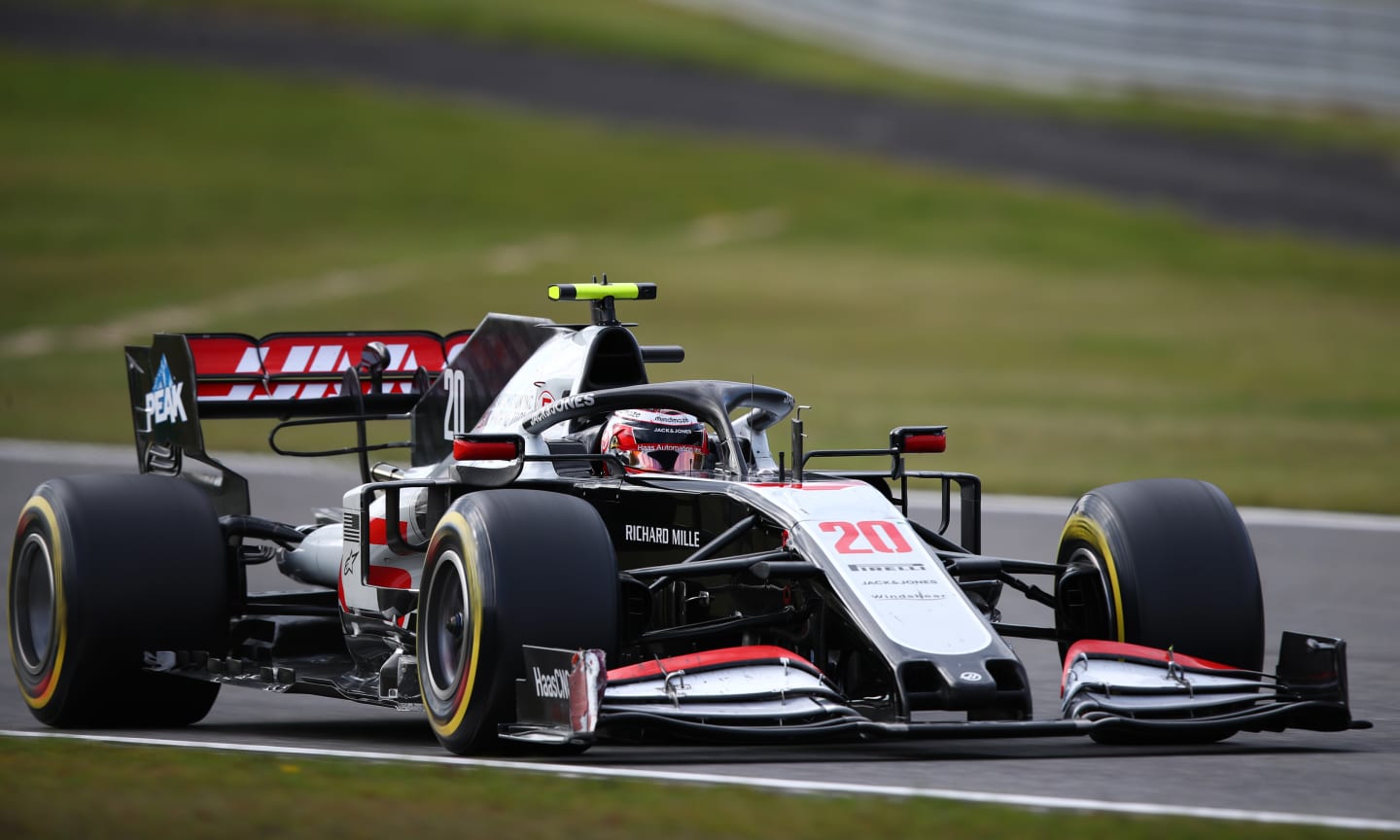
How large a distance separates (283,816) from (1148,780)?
3.05m

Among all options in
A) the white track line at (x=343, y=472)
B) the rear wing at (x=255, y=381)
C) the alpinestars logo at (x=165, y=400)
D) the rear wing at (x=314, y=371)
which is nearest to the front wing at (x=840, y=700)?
the rear wing at (x=255, y=381)

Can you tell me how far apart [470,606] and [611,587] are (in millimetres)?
557

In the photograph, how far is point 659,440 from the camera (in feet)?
31.7

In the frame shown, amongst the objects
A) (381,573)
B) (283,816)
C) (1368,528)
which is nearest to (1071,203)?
(1368,528)

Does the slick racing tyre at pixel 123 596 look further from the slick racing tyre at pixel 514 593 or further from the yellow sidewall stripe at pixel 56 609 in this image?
the slick racing tyre at pixel 514 593

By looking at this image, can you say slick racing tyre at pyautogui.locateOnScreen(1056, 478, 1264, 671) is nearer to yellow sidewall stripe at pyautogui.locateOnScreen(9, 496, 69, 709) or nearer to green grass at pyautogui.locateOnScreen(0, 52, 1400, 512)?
yellow sidewall stripe at pyautogui.locateOnScreen(9, 496, 69, 709)

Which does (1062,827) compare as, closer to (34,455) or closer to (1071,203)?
(34,455)

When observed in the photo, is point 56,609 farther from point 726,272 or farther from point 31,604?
point 726,272

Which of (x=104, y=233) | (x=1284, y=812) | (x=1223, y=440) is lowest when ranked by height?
(x=1284, y=812)

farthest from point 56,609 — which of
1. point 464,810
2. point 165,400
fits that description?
point 464,810

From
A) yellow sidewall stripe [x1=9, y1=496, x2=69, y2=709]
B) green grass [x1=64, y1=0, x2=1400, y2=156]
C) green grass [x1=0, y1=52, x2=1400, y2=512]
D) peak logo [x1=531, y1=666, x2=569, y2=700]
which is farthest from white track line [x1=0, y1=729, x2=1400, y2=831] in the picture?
green grass [x1=64, y1=0, x2=1400, y2=156]

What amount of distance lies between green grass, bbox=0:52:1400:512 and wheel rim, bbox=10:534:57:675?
11520 mm

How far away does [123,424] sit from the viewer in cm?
2500

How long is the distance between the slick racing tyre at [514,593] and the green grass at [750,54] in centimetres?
4289
